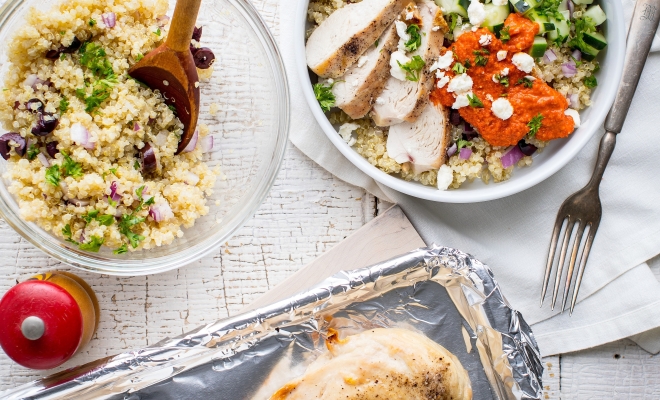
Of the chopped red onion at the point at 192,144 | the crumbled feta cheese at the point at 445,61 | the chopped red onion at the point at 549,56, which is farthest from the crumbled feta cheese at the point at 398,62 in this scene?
the chopped red onion at the point at 192,144

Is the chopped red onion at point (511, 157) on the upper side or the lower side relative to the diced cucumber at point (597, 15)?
lower

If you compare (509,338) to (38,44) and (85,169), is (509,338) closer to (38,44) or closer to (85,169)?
(85,169)

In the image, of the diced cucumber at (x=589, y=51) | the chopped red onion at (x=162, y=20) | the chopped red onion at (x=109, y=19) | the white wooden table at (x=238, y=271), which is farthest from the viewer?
the white wooden table at (x=238, y=271)

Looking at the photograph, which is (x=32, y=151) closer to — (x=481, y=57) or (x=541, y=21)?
(x=481, y=57)

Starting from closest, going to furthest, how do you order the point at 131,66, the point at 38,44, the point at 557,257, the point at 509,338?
the point at 38,44 → the point at 131,66 → the point at 509,338 → the point at 557,257

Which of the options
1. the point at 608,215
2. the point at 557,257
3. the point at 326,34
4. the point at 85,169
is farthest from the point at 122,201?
the point at 608,215

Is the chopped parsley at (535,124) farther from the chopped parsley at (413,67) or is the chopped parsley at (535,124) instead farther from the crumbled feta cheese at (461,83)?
the chopped parsley at (413,67)

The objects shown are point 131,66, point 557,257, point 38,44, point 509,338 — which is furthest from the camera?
point 557,257
